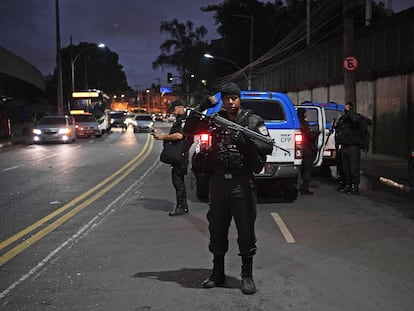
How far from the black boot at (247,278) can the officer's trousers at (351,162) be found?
6.35 meters

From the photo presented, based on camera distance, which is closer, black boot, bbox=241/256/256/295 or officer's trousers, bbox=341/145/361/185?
black boot, bbox=241/256/256/295

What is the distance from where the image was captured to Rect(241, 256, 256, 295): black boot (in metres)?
4.46

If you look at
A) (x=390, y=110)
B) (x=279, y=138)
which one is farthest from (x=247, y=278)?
(x=390, y=110)

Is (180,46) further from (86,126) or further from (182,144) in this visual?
(182,144)

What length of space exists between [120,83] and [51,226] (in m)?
113

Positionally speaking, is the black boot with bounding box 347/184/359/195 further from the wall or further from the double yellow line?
the wall

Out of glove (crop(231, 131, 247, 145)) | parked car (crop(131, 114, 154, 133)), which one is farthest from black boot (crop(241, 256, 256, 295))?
parked car (crop(131, 114, 154, 133))

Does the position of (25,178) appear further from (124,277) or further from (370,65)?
(370,65)

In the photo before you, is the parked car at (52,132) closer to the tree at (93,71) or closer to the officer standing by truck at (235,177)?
the officer standing by truck at (235,177)

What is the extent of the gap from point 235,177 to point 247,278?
3.11 feet

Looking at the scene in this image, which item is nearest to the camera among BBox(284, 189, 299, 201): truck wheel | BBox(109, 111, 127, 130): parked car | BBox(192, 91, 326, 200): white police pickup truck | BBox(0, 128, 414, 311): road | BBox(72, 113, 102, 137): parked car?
BBox(0, 128, 414, 311): road

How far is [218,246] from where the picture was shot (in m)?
4.57

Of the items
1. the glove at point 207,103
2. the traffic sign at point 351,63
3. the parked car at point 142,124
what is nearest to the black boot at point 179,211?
the glove at point 207,103

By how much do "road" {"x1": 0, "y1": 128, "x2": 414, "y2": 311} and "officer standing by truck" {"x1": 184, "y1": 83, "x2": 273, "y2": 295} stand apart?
46 centimetres
